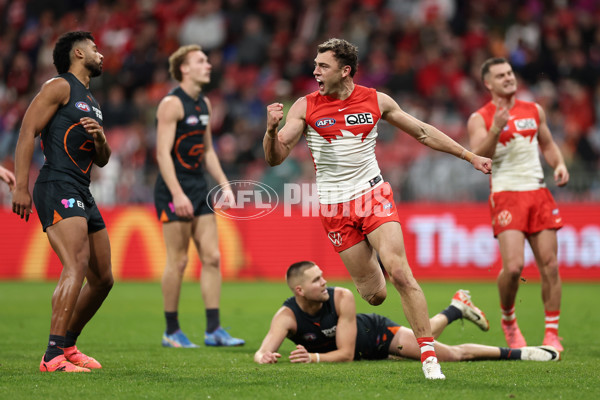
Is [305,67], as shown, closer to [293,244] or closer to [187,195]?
[293,244]

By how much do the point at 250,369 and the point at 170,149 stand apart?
10.5 ft

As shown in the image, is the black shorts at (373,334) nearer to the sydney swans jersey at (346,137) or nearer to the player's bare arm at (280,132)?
the sydney swans jersey at (346,137)

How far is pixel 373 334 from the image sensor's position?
764cm

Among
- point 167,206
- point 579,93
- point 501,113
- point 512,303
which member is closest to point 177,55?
point 167,206

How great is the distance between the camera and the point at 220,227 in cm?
1762

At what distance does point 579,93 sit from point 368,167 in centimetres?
1315

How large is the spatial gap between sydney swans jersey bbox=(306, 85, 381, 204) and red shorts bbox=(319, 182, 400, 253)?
0.08 m

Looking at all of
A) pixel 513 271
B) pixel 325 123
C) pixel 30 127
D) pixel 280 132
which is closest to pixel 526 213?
pixel 513 271

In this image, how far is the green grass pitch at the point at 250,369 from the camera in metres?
5.58

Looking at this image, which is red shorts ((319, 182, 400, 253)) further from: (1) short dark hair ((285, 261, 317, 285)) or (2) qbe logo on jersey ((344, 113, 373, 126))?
(1) short dark hair ((285, 261, 317, 285))

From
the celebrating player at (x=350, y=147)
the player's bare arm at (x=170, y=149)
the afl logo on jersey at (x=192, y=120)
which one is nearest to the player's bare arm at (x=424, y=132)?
the celebrating player at (x=350, y=147)

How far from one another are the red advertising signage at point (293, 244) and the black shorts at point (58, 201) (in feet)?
33.7

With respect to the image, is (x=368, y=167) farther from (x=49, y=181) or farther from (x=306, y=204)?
(x=306, y=204)

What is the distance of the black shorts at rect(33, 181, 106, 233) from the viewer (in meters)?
6.73
